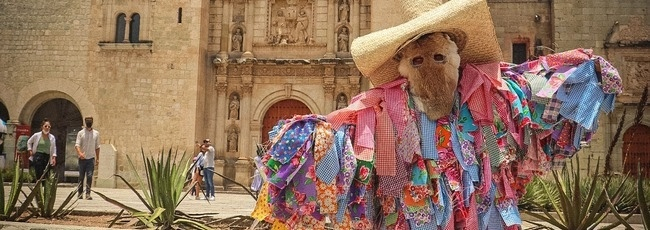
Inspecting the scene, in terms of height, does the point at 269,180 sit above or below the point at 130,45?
below

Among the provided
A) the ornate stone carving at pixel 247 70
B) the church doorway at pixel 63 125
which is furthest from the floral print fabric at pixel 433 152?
the church doorway at pixel 63 125

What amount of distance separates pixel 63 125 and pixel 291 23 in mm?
8399

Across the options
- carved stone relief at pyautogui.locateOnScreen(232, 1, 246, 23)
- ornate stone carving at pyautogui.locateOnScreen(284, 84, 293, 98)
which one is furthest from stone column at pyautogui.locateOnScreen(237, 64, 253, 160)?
carved stone relief at pyautogui.locateOnScreen(232, 1, 246, 23)

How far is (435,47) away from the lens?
256 centimetres

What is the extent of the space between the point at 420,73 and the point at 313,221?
0.82 meters

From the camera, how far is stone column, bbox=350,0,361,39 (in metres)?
17.6

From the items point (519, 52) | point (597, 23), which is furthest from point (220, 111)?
point (597, 23)

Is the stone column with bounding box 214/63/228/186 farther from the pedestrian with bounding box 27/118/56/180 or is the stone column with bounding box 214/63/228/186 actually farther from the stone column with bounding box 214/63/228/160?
the pedestrian with bounding box 27/118/56/180

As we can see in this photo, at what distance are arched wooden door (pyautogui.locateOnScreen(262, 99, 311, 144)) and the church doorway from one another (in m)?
6.33

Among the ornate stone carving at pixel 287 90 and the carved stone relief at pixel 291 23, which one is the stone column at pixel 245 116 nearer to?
the ornate stone carving at pixel 287 90

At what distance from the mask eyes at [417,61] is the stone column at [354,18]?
49.3 ft

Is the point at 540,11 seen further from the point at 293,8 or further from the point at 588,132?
the point at 588,132

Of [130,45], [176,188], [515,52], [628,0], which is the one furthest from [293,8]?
[176,188]

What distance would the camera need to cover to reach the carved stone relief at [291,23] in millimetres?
17812
